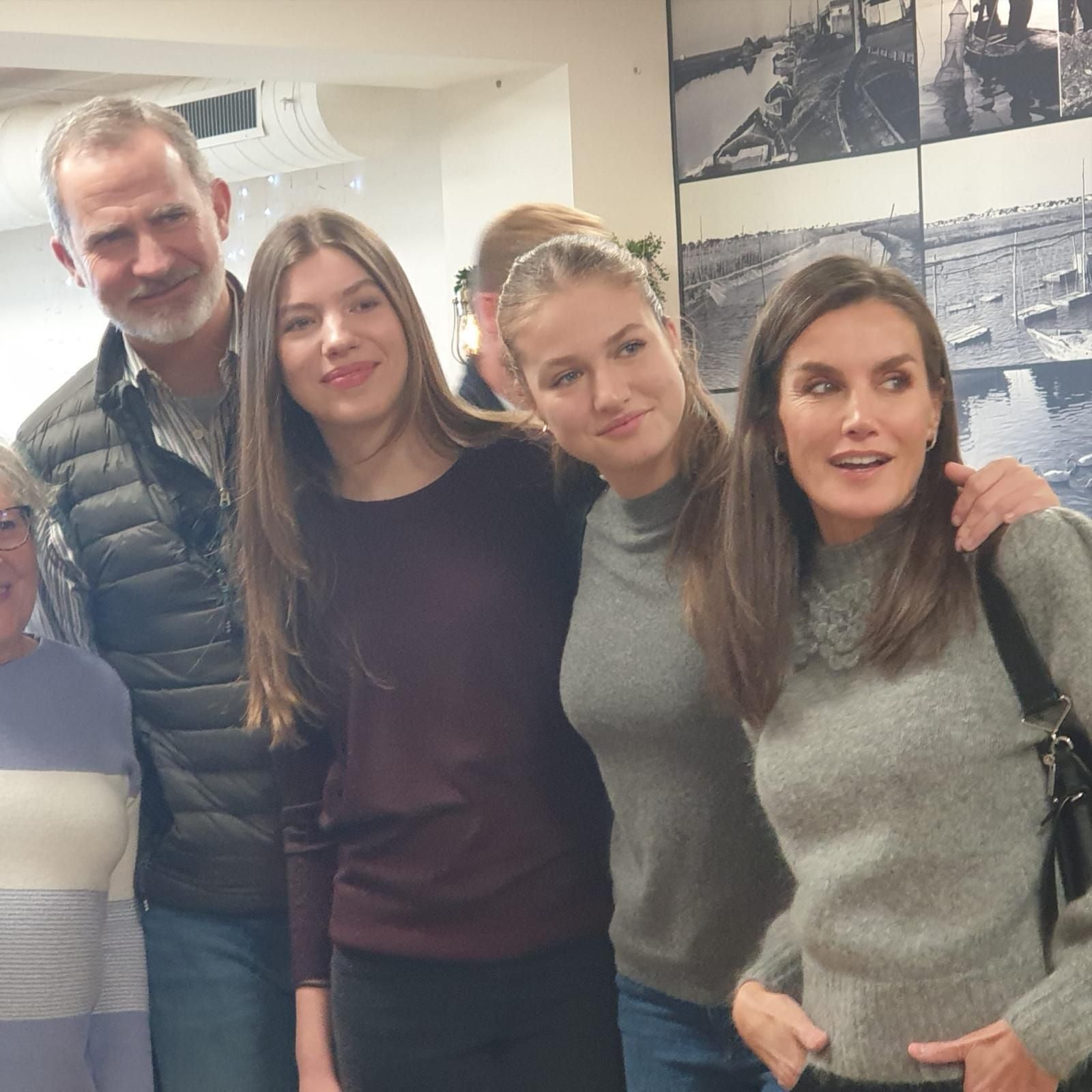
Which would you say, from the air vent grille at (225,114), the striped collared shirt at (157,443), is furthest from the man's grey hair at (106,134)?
the air vent grille at (225,114)

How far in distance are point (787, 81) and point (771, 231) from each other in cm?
58

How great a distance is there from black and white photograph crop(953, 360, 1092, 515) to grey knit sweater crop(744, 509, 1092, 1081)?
12.5ft

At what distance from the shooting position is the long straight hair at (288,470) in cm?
192

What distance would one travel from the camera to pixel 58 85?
22.8 ft

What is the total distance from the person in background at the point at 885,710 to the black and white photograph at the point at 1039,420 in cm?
366

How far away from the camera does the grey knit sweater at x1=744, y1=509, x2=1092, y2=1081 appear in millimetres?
1286

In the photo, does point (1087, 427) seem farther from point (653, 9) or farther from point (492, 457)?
point (492, 457)

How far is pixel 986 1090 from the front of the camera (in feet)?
4.26

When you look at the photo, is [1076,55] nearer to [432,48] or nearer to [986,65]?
[986,65]

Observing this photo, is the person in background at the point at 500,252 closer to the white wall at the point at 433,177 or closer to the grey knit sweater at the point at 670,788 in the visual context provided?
the grey knit sweater at the point at 670,788

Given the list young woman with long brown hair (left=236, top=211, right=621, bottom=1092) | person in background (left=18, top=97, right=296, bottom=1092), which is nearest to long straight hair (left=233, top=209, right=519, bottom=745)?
young woman with long brown hair (left=236, top=211, right=621, bottom=1092)

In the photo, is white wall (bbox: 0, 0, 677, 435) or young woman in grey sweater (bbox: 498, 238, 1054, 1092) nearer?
young woman in grey sweater (bbox: 498, 238, 1054, 1092)

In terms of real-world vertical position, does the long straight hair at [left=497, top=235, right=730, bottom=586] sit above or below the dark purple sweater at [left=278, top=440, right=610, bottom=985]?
above

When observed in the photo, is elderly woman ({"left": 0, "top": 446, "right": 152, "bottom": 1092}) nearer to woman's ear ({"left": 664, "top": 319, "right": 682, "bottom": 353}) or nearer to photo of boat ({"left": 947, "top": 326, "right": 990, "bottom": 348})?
woman's ear ({"left": 664, "top": 319, "right": 682, "bottom": 353})
